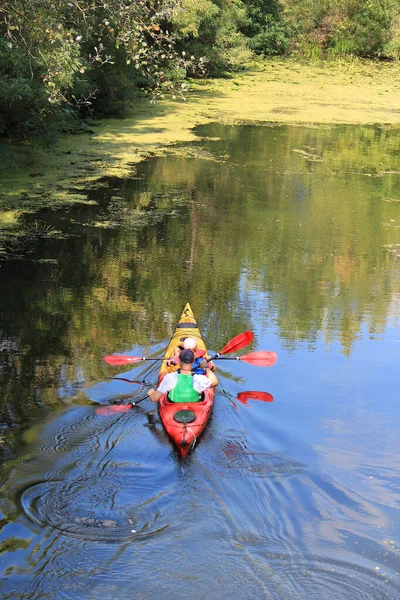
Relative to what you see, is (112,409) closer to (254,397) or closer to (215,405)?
(215,405)

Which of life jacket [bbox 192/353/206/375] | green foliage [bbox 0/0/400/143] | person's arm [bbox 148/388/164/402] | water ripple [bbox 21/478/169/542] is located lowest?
water ripple [bbox 21/478/169/542]

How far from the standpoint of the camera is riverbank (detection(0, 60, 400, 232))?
11.9 m

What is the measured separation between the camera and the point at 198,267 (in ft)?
30.6

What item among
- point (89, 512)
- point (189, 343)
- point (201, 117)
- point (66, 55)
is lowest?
point (89, 512)

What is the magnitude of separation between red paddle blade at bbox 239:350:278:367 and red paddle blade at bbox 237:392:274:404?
37 centimetres

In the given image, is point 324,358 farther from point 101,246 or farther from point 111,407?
point 101,246

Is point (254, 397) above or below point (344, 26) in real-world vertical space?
below

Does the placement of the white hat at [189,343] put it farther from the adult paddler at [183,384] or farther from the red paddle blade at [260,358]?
the red paddle blade at [260,358]

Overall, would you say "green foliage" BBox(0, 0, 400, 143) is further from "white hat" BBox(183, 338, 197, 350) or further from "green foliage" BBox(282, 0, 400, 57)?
"white hat" BBox(183, 338, 197, 350)

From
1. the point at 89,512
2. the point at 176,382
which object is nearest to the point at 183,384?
the point at 176,382

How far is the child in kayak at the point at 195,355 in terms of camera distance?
647 centimetres

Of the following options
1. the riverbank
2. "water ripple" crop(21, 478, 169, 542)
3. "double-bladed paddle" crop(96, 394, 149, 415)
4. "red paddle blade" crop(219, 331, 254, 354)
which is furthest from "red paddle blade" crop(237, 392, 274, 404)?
the riverbank

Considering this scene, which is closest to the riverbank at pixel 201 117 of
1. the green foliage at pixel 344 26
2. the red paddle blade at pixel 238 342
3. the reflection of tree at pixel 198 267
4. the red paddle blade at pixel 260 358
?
the reflection of tree at pixel 198 267

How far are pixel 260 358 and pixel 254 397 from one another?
51 cm
